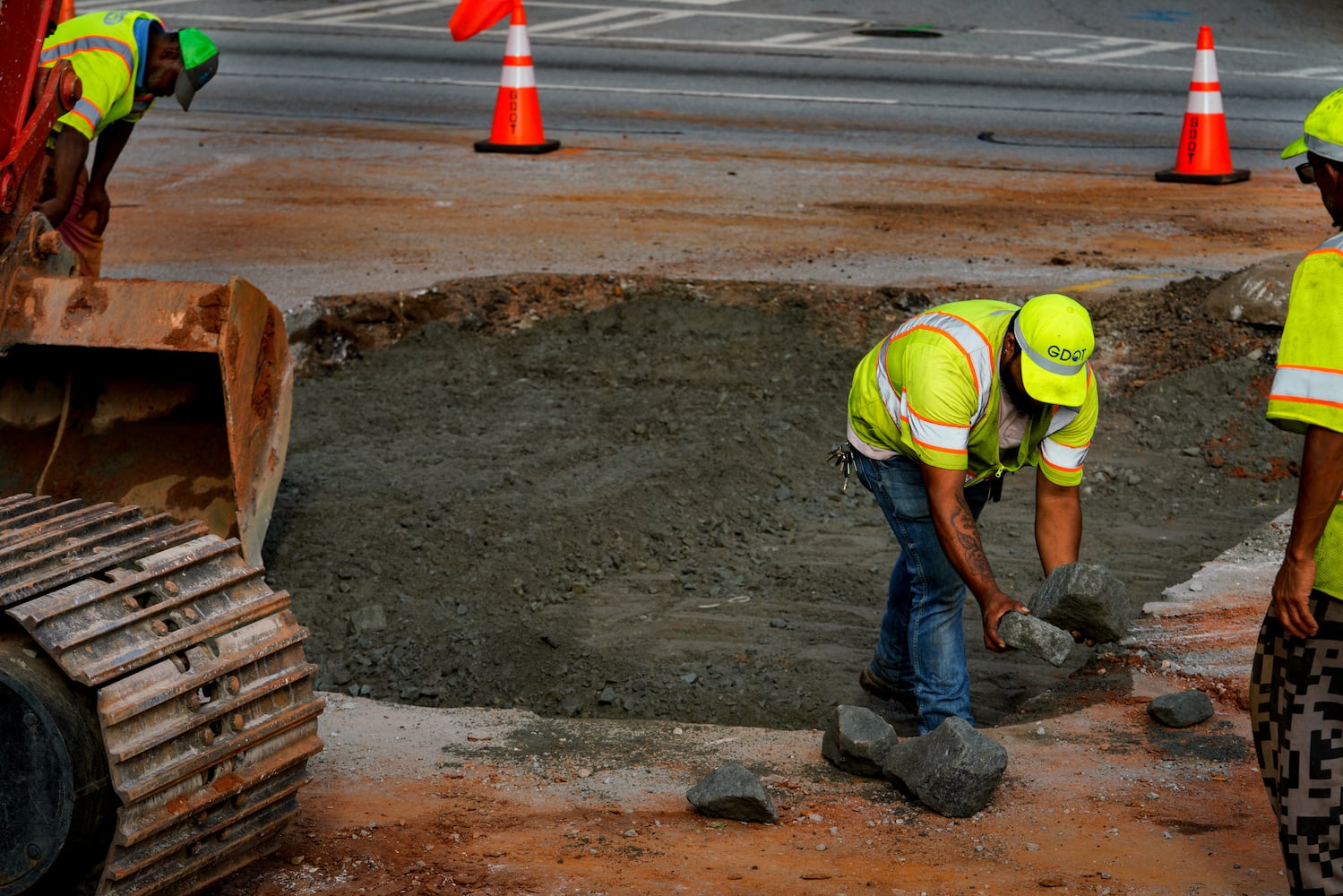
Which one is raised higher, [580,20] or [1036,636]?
[580,20]

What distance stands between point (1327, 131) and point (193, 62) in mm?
4721

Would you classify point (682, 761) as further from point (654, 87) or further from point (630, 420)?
point (654, 87)

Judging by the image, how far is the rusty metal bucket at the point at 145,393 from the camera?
448 centimetres

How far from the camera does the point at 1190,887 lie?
11.4 feet

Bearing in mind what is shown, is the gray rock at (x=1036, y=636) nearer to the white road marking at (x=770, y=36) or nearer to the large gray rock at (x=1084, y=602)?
the large gray rock at (x=1084, y=602)

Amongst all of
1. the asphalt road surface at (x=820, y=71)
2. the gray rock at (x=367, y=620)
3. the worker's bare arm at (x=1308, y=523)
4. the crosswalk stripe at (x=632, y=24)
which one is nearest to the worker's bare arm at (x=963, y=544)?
the worker's bare arm at (x=1308, y=523)

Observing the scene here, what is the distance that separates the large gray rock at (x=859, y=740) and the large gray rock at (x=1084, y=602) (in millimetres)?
590

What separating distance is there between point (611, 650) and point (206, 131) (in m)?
8.40

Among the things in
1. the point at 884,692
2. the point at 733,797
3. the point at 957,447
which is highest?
the point at 957,447

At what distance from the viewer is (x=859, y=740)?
13.3ft

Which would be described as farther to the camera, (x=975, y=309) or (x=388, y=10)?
(x=388, y=10)

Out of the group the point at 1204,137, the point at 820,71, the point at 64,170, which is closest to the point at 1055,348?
the point at 64,170

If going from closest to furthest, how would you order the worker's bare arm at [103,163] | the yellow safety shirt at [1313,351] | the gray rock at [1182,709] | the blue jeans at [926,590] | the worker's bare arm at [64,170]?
1. the yellow safety shirt at [1313,351]
2. the gray rock at [1182,709]
3. the blue jeans at [926,590]
4. the worker's bare arm at [64,170]
5. the worker's bare arm at [103,163]

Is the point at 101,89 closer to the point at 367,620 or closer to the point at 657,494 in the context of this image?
the point at 367,620
